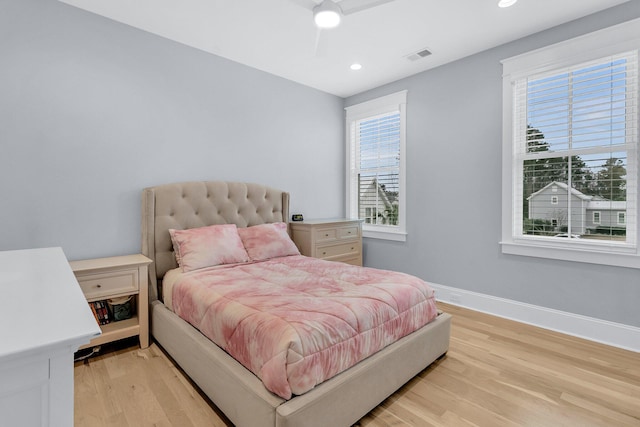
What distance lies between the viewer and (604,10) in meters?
2.55

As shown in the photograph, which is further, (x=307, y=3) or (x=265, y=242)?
(x=265, y=242)

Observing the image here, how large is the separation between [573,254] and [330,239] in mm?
2396

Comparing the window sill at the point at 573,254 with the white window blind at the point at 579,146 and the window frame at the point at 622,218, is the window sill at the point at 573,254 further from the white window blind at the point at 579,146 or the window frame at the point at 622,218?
the window frame at the point at 622,218

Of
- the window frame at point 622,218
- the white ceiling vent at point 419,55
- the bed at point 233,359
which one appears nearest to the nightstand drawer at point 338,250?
the bed at point 233,359

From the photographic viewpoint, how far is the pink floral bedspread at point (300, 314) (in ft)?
4.71

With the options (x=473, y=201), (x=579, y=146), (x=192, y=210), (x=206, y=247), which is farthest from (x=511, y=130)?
(x=192, y=210)

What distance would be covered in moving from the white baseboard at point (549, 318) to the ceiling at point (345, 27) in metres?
2.56

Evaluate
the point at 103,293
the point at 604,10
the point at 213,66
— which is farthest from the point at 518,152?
the point at 103,293

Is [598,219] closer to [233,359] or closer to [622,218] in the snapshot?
[622,218]

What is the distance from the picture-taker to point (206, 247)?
2734 millimetres

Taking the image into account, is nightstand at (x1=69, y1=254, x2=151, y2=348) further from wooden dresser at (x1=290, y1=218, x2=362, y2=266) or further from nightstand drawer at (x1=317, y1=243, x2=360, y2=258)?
nightstand drawer at (x1=317, y1=243, x2=360, y2=258)

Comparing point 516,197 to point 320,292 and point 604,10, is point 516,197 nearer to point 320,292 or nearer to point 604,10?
point 604,10

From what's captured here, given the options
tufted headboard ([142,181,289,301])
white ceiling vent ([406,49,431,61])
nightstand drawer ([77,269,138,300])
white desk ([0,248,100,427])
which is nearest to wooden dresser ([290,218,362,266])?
tufted headboard ([142,181,289,301])

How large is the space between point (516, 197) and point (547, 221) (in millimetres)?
342
